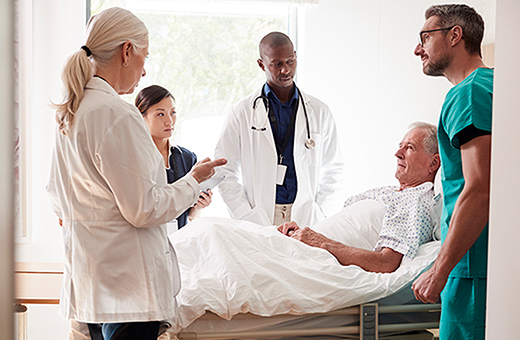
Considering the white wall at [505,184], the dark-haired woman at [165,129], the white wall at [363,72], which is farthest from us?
the white wall at [363,72]

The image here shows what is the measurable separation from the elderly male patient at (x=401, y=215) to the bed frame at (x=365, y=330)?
0.24 meters

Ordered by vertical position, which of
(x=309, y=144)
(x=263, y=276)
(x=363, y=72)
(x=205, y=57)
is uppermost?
(x=205, y=57)

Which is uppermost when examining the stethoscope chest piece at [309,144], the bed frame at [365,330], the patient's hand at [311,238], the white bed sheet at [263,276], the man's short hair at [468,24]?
the man's short hair at [468,24]

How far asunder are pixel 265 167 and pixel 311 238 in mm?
739

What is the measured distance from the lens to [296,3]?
3750 mm

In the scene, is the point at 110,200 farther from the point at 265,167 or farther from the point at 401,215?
the point at 265,167

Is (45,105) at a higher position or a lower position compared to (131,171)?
higher

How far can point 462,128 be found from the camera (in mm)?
1263

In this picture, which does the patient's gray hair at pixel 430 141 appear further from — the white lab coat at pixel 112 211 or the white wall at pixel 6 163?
the white wall at pixel 6 163

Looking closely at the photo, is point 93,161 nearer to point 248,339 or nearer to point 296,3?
point 248,339

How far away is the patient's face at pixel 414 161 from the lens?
2.48 metres

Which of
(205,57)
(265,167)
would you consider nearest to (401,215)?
(265,167)

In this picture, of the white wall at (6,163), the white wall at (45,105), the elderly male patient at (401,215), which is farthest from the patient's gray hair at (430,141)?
the white wall at (45,105)

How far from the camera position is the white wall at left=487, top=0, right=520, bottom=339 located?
71cm
